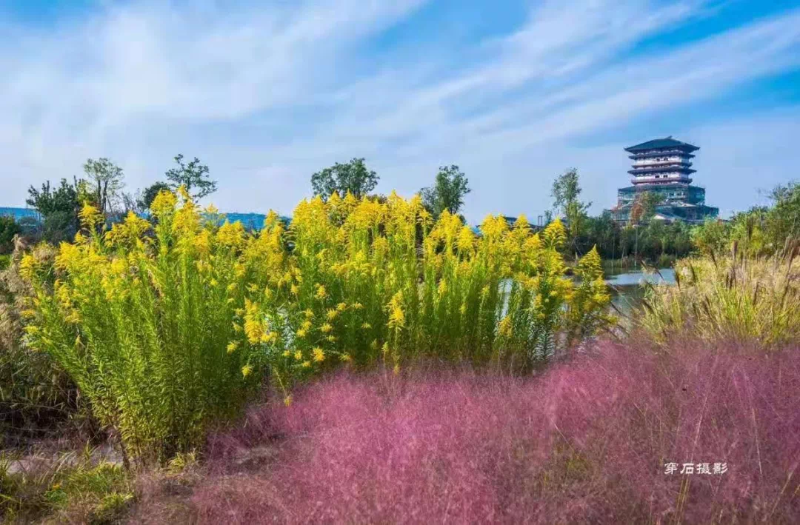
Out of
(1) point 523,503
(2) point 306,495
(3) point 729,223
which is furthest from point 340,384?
(3) point 729,223

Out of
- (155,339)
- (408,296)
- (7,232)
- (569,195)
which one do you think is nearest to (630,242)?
(569,195)

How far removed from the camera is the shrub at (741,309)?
4.57 metres

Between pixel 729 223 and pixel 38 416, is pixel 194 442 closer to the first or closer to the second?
pixel 38 416

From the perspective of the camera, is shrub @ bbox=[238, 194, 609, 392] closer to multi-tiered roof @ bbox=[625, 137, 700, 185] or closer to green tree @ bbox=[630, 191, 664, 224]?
green tree @ bbox=[630, 191, 664, 224]

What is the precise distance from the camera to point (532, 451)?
2.19m

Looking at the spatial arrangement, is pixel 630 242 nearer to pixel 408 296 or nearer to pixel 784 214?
pixel 784 214

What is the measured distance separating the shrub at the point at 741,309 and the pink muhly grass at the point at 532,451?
4.48ft

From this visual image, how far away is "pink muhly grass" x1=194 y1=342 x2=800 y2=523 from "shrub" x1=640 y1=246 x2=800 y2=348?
4.48 feet

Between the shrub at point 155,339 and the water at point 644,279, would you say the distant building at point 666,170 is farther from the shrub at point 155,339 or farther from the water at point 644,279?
the shrub at point 155,339

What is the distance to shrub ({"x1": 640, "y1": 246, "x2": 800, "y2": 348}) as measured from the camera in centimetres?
457

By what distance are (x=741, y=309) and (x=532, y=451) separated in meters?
3.38

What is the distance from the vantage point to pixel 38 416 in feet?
14.5

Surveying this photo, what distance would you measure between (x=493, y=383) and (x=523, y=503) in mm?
1396

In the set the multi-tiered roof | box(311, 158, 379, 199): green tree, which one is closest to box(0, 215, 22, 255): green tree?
box(311, 158, 379, 199): green tree
